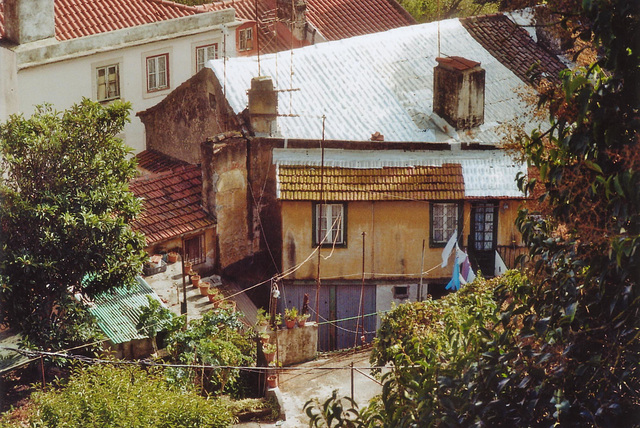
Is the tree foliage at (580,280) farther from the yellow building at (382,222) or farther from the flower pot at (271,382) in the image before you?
the yellow building at (382,222)

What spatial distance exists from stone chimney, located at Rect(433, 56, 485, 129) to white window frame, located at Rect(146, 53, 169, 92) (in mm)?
11629

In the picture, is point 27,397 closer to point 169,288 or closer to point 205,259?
point 169,288

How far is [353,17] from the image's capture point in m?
40.7

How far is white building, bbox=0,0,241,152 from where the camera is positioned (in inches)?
1201

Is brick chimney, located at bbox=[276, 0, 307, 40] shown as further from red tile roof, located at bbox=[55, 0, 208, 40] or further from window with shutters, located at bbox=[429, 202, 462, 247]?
window with shutters, located at bbox=[429, 202, 462, 247]

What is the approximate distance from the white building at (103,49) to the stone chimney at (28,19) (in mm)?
31

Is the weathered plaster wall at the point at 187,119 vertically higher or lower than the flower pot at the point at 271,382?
higher

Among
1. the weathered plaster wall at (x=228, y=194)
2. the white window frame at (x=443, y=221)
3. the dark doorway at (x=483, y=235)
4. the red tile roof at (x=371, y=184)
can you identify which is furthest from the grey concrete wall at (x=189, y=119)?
the dark doorway at (x=483, y=235)

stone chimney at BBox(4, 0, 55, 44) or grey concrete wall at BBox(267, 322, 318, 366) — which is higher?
stone chimney at BBox(4, 0, 55, 44)

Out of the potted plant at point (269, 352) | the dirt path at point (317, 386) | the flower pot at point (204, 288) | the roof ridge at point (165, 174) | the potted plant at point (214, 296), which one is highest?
the roof ridge at point (165, 174)

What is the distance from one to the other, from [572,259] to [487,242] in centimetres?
1566

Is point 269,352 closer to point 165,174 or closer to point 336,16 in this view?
point 165,174

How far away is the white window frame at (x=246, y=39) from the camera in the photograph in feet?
125

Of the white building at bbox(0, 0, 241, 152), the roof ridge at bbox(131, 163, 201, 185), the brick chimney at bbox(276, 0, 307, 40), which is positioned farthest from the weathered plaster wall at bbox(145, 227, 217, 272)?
the brick chimney at bbox(276, 0, 307, 40)
